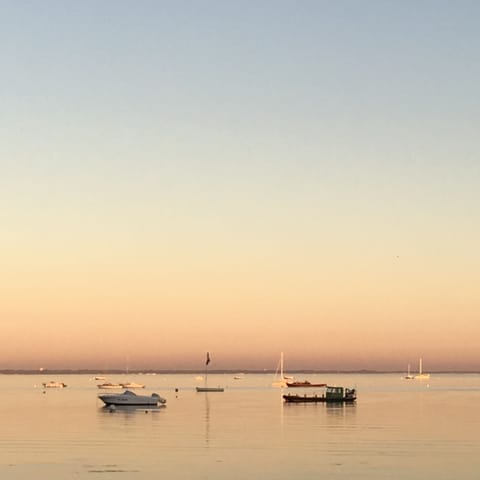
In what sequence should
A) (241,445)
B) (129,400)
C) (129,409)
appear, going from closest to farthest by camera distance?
(241,445) < (129,409) < (129,400)

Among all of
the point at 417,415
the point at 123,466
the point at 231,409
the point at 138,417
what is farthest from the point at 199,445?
the point at 231,409

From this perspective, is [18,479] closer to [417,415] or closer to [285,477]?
[285,477]

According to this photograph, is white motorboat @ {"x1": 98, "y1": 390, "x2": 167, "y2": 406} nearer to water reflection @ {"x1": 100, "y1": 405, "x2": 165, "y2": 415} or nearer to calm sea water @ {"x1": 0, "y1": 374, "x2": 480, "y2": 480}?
water reflection @ {"x1": 100, "y1": 405, "x2": 165, "y2": 415}

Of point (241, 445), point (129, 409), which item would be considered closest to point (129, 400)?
point (129, 409)

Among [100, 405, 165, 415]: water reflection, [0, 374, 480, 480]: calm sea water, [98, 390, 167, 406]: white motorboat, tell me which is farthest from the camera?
[98, 390, 167, 406]: white motorboat

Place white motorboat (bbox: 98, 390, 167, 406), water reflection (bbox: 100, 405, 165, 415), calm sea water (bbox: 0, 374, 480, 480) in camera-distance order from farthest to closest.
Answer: white motorboat (bbox: 98, 390, 167, 406) < water reflection (bbox: 100, 405, 165, 415) < calm sea water (bbox: 0, 374, 480, 480)

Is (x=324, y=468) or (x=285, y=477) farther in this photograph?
(x=324, y=468)

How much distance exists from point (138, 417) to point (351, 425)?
115 ft

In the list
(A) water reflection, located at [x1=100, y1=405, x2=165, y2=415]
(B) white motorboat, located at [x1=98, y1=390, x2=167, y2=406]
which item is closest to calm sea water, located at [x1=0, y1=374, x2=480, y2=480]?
(A) water reflection, located at [x1=100, y1=405, x2=165, y2=415]

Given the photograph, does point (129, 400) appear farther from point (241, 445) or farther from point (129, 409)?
point (241, 445)

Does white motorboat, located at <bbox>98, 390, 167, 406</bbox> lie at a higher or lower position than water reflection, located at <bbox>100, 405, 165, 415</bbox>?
higher

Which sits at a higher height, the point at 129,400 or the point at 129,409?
the point at 129,400

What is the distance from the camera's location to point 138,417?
478 ft

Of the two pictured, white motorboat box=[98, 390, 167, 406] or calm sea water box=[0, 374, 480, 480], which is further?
white motorboat box=[98, 390, 167, 406]
